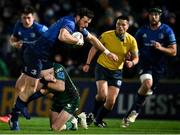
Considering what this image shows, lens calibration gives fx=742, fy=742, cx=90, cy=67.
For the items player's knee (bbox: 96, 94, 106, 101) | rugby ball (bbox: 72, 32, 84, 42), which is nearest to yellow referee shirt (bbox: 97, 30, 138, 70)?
player's knee (bbox: 96, 94, 106, 101)

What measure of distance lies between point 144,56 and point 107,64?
4.18ft

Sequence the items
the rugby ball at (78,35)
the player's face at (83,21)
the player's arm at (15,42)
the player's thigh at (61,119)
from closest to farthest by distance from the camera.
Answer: the rugby ball at (78,35)
the player's face at (83,21)
the player's thigh at (61,119)
the player's arm at (15,42)

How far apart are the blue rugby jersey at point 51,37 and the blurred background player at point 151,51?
10.9ft

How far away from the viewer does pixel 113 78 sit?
15484 mm

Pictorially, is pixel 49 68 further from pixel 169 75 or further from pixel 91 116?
pixel 169 75

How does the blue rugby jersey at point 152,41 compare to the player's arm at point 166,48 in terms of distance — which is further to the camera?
the blue rugby jersey at point 152,41

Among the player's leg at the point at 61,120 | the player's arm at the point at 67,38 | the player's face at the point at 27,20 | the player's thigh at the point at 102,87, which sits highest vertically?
the player's face at the point at 27,20

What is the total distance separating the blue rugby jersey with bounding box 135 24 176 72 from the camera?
1641 centimetres

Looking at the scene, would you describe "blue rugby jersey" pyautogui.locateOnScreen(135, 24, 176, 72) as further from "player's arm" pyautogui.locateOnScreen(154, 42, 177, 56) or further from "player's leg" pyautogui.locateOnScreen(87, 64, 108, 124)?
"player's leg" pyautogui.locateOnScreen(87, 64, 108, 124)

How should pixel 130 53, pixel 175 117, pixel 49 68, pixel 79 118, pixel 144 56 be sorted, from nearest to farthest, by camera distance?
pixel 49 68 → pixel 79 118 → pixel 130 53 → pixel 144 56 → pixel 175 117

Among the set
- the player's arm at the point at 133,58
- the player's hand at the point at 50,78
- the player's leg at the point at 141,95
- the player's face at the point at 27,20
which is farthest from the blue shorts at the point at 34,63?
the player's leg at the point at 141,95

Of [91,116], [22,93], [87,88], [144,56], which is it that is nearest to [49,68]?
[22,93]

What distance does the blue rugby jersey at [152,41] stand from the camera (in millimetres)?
16406

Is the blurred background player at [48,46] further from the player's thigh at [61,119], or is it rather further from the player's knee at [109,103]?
the player's knee at [109,103]
